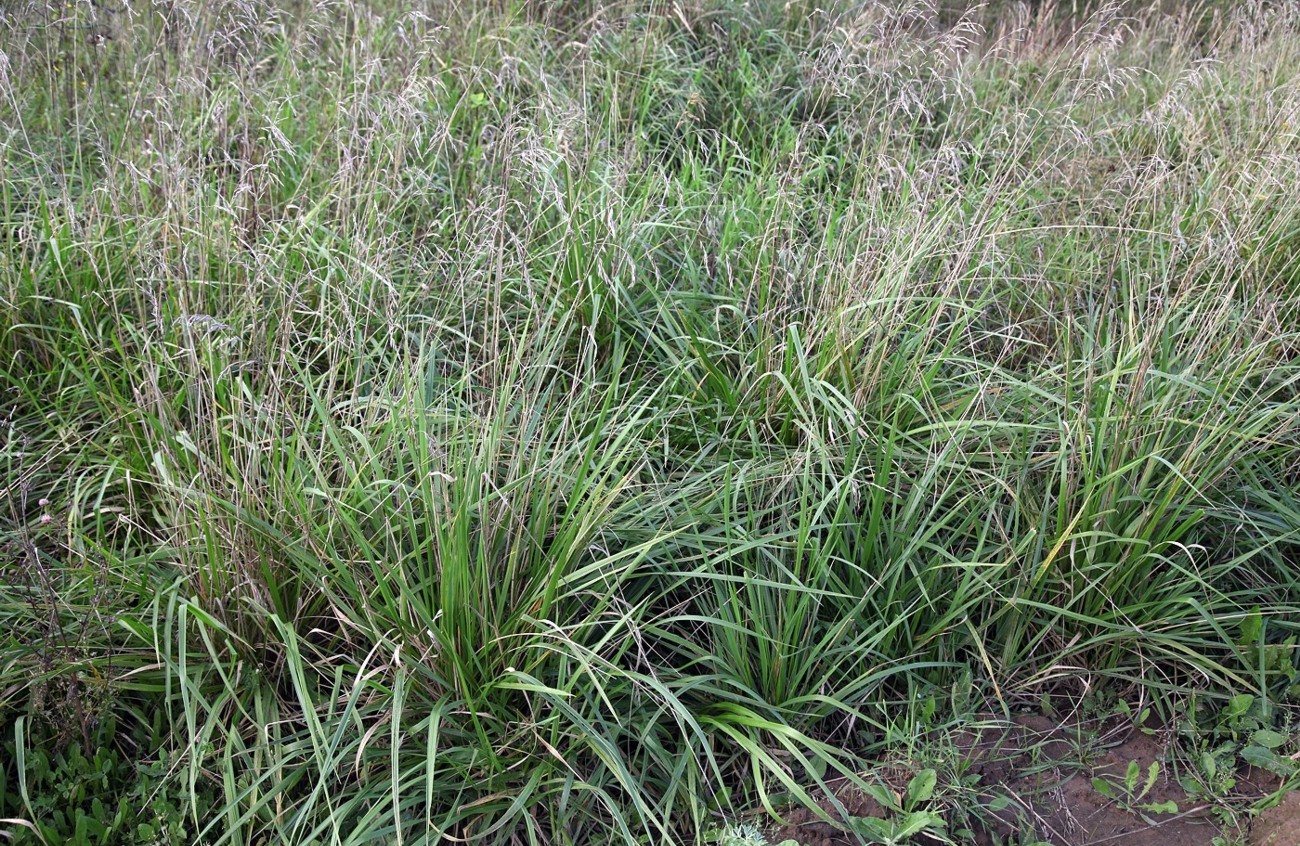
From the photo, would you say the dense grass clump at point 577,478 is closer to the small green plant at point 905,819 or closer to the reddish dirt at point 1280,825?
the small green plant at point 905,819

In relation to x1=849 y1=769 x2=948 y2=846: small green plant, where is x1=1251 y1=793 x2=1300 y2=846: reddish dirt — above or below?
above

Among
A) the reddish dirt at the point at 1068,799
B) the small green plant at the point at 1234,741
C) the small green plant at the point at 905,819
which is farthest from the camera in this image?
the small green plant at the point at 1234,741

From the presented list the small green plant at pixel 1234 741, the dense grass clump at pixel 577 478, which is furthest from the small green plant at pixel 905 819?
the small green plant at pixel 1234 741

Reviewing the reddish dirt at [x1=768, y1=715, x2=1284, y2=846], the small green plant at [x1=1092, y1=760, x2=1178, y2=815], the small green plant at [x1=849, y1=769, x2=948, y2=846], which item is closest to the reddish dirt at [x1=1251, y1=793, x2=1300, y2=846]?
the reddish dirt at [x1=768, y1=715, x2=1284, y2=846]

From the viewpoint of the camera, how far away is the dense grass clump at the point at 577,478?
221cm

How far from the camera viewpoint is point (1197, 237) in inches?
133

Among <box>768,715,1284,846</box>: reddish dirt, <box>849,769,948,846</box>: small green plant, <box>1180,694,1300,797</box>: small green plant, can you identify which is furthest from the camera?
<box>1180,694,1300,797</box>: small green plant

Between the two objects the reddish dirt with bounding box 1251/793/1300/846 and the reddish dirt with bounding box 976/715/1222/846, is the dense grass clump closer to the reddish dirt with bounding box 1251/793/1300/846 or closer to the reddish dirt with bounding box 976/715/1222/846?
the reddish dirt with bounding box 976/715/1222/846

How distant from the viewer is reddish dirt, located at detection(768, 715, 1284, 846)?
225 centimetres

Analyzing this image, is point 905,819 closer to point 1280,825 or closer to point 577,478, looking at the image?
point 1280,825

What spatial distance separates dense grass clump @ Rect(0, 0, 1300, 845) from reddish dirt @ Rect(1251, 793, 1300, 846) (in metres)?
0.32

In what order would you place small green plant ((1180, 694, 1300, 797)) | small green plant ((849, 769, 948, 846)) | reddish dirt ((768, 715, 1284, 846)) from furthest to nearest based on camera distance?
small green plant ((1180, 694, 1300, 797)), reddish dirt ((768, 715, 1284, 846)), small green plant ((849, 769, 948, 846))

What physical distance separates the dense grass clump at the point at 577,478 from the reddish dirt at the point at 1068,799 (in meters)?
0.12

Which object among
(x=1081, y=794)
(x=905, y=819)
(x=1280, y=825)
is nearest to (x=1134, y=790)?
Result: (x=1081, y=794)
